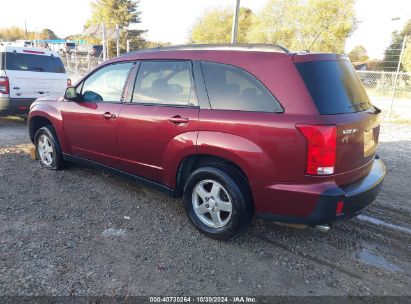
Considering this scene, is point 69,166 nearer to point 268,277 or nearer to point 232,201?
point 232,201

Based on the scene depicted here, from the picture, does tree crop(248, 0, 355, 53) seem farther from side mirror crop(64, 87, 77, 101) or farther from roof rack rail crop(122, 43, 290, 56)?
roof rack rail crop(122, 43, 290, 56)

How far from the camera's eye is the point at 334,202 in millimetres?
2816

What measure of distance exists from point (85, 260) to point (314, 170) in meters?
2.08

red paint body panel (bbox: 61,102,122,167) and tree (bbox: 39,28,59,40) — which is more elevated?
tree (bbox: 39,28,59,40)

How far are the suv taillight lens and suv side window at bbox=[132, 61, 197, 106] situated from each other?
1199mm

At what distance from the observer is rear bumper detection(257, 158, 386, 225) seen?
9.23ft

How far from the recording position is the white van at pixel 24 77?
779 cm

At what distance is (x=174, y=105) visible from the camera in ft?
11.9

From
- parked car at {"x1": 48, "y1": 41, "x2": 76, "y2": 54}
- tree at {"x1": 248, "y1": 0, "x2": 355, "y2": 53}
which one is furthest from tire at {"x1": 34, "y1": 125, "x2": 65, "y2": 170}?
parked car at {"x1": 48, "y1": 41, "x2": 76, "y2": 54}

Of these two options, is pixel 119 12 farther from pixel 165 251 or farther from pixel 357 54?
pixel 165 251

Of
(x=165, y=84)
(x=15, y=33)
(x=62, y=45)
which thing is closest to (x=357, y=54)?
(x=165, y=84)

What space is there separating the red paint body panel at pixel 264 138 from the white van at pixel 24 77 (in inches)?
194

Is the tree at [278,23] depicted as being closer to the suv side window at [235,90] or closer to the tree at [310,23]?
the tree at [310,23]

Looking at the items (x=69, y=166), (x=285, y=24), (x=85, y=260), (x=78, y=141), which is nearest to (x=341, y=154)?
(x=85, y=260)
